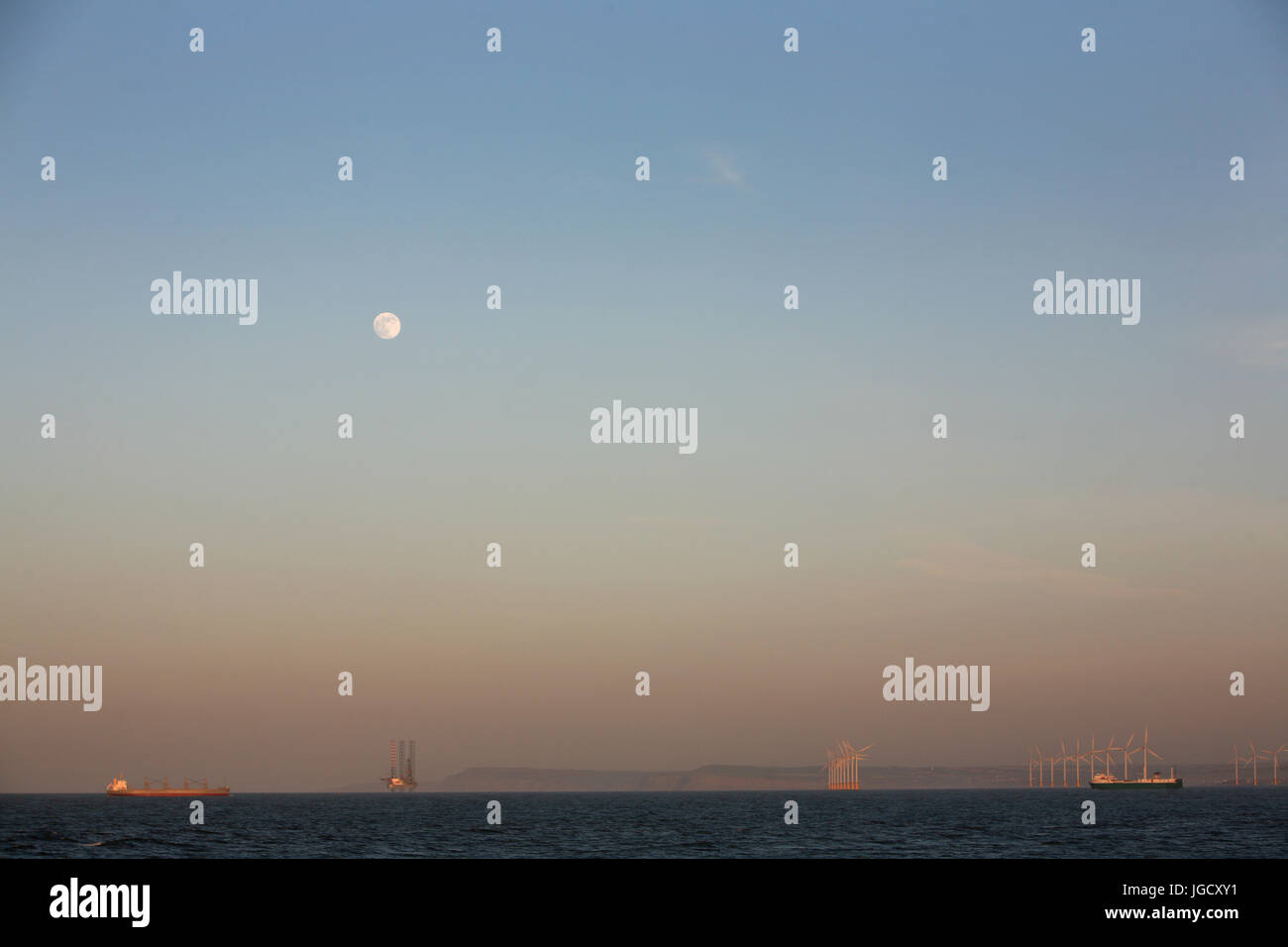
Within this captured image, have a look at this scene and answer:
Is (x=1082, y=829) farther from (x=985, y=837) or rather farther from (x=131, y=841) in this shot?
(x=131, y=841)

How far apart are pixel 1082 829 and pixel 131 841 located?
9331 centimetres
